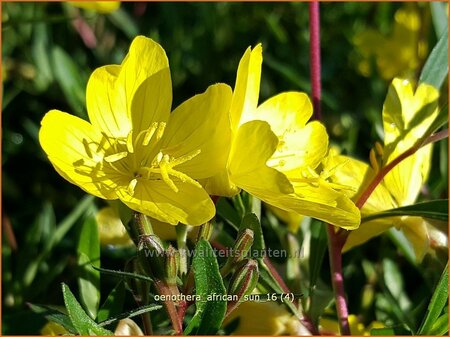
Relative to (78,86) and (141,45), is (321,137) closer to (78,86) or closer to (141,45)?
(141,45)

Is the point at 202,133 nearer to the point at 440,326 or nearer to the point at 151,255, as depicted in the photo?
the point at 151,255

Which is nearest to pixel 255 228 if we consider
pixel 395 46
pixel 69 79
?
pixel 69 79

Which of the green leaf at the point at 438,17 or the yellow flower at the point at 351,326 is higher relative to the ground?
the green leaf at the point at 438,17

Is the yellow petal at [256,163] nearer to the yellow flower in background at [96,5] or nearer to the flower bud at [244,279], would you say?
the flower bud at [244,279]

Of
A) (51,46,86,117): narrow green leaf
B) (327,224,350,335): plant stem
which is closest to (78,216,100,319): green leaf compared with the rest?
(327,224,350,335): plant stem

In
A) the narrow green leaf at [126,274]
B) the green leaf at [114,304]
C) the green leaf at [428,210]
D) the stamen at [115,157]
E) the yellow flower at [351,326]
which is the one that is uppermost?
the stamen at [115,157]

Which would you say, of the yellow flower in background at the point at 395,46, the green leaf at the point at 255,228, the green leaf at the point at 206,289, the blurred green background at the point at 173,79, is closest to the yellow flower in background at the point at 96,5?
the blurred green background at the point at 173,79

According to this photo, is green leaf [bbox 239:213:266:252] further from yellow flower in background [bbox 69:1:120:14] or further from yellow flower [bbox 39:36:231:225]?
yellow flower in background [bbox 69:1:120:14]
